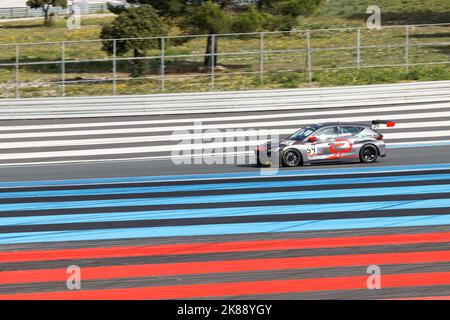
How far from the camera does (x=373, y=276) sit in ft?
40.7

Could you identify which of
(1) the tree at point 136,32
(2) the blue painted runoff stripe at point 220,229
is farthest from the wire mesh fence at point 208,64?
(2) the blue painted runoff stripe at point 220,229

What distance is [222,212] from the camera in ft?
56.7

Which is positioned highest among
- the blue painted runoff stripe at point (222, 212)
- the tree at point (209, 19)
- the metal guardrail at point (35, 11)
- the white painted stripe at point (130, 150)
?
the metal guardrail at point (35, 11)

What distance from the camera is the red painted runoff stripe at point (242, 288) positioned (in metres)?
11.8

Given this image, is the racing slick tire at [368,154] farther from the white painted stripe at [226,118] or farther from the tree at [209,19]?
the tree at [209,19]

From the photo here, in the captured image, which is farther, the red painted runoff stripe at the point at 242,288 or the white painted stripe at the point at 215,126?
the white painted stripe at the point at 215,126

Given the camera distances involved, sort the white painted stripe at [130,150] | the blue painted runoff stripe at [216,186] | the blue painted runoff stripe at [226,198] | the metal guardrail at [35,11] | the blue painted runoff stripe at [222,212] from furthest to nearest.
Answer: the metal guardrail at [35,11] < the white painted stripe at [130,150] < the blue painted runoff stripe at [216,186] < the blue painted runoff stripe at [226,198] < the blue painted runoff stripe at [222,212]

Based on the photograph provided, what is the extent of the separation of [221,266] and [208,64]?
20737 millimetres

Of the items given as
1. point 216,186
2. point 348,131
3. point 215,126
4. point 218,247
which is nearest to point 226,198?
point 216,186

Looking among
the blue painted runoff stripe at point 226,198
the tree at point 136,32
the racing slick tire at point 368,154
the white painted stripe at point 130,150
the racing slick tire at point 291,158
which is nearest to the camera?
the blue painted runoff stripe at point 226,198

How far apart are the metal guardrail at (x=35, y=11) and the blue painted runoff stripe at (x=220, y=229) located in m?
40.8

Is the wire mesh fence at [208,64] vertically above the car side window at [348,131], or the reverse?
the wire mesh fence at [208,64]

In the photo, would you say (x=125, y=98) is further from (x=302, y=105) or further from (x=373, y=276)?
(x=373, y=276)

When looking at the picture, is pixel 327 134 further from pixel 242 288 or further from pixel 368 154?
pixel 242 288
